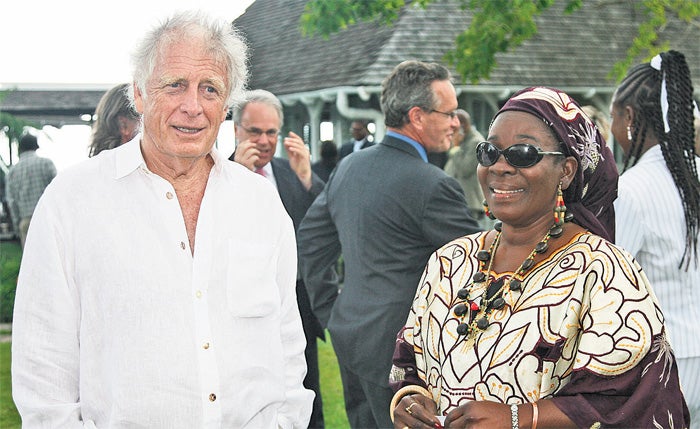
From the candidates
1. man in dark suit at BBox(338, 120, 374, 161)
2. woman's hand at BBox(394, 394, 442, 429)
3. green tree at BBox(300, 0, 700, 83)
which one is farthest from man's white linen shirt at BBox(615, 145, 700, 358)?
man in dark suit at BBox(338, 120, 374, 161)

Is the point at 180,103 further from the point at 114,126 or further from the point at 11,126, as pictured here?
the point at 11,126

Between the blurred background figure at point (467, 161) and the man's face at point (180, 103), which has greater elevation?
the man's face at point (180, 103)

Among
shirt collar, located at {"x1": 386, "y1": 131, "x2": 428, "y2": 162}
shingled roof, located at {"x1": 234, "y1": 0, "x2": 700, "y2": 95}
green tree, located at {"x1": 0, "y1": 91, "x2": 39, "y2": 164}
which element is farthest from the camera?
shingled roof, located at {"x1": 234, "y1": 0, "x2": 700, "y2": 95}

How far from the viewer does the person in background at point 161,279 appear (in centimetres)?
266

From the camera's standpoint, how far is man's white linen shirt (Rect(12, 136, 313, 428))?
104 inches

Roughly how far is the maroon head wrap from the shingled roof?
1219 cm

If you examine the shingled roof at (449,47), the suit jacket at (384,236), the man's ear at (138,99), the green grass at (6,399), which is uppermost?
the man's ear at (138,99)

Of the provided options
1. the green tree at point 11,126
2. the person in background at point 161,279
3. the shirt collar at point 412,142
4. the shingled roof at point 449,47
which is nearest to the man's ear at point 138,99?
the person in background at point 161,279

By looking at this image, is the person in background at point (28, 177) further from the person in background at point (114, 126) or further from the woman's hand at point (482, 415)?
the woman's hand at point (482, 415)

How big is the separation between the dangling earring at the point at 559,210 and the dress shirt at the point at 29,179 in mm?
9687

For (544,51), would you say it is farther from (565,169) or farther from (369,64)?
(565,169)

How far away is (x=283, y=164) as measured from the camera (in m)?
5.91

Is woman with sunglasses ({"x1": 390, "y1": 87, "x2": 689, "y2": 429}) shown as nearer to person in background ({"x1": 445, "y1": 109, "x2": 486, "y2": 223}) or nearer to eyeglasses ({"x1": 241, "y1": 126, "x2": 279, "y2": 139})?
eyeglasses ({"x1": 241, "y1": 126, "x2": 279, "y2": 139})

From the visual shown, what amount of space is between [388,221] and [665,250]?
134 centimetres
